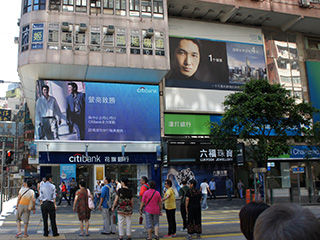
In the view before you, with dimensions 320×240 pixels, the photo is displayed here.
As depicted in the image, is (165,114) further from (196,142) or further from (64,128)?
(64,128)

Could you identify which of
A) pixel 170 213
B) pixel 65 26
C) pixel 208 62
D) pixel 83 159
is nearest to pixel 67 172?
pixel 83 159

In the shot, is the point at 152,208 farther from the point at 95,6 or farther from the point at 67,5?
the point at 95,6

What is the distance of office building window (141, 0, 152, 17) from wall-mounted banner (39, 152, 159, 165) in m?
12.2

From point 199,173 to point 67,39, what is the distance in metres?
15.8

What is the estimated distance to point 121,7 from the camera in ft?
90.2

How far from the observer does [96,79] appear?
27.8 m

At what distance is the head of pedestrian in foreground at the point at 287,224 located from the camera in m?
1.38

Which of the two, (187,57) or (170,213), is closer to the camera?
(170,213)

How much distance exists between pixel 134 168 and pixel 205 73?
11189 mm

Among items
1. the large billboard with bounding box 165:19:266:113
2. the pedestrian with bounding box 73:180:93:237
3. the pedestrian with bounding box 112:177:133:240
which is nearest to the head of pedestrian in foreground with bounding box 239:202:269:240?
the pedestrian with bounding box 112:177:133:240

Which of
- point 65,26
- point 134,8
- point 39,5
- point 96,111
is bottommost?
point 96,111

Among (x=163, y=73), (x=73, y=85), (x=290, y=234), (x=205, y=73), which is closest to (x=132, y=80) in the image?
(x=163, y=73)

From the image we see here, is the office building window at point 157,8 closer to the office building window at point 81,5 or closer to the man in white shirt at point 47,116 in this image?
the office building window at point 81,5

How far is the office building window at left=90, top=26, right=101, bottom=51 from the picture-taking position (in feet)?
86.0
